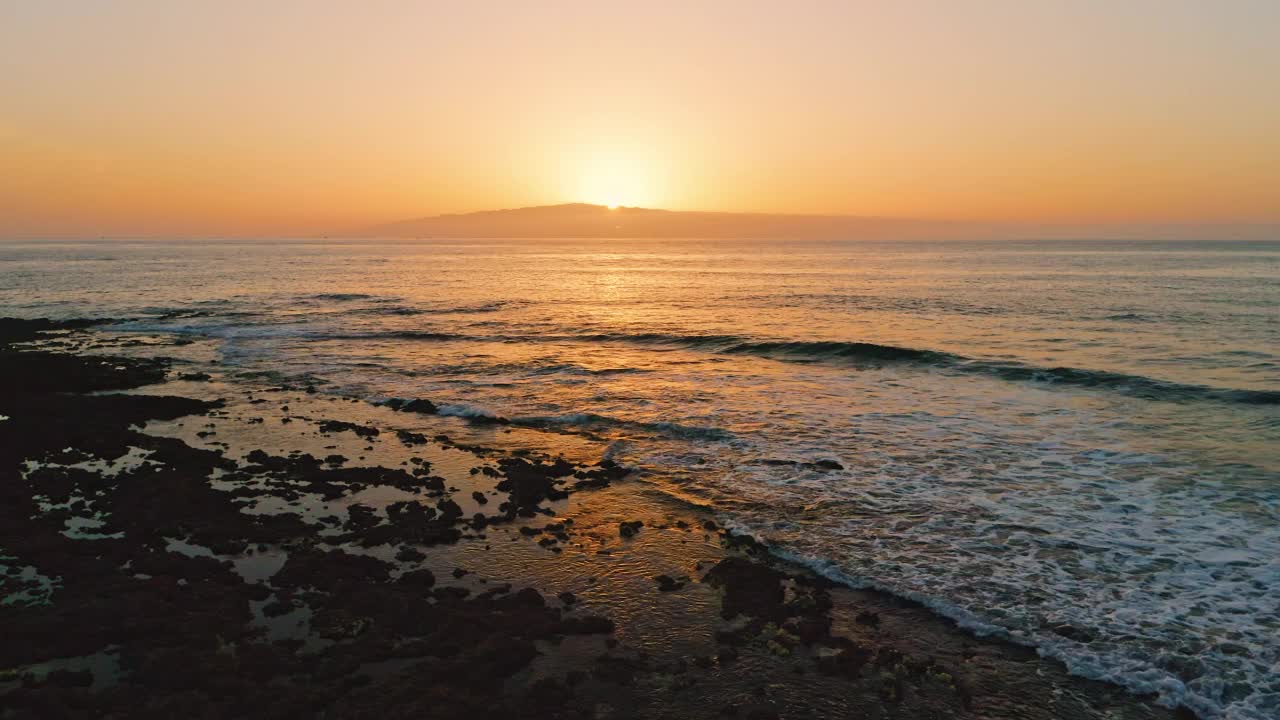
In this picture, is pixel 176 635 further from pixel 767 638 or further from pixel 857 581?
pixel 857 581

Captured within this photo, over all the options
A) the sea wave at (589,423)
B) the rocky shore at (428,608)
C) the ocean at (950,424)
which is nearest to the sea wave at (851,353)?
the ocean at (950,424)

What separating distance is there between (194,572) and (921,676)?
39.8 feet

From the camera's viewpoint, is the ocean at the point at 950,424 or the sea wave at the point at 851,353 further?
the sea wave at the point at 851,353

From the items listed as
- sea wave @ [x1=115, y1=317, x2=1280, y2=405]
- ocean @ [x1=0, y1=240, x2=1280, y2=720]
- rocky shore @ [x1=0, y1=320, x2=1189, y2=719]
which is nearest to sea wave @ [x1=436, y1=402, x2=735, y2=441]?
ocean @ [x1=0, y1=240, x2=1280, y2=720]

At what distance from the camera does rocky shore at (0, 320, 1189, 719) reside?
9.30 meters

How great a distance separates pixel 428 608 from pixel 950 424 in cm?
1914

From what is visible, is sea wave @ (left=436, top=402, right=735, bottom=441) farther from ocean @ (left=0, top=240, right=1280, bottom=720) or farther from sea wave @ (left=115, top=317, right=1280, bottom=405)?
sea wave @ (left=115, top=317, right=1280, bottom=405)

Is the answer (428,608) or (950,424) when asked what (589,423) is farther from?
(428,608)

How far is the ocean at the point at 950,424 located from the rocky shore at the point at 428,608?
1.52 m

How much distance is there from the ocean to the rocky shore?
1.52 m

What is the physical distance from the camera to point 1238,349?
37031 millimetres

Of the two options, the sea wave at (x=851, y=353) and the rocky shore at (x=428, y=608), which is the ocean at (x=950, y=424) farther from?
the rocky shore at (x=428, y=608)

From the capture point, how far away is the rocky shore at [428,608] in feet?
30.5

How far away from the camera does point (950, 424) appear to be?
24266 millimetres
